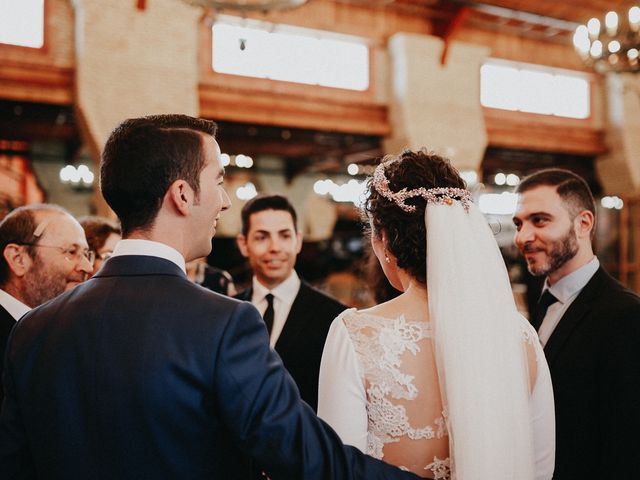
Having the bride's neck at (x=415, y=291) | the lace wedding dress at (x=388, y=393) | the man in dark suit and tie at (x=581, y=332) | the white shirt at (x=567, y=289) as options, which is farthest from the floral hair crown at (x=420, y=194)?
the white shirt at (x=567, y=289)

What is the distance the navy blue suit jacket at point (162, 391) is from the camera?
4.48 ft

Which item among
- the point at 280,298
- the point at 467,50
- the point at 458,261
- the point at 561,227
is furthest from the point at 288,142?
the point at 458,261

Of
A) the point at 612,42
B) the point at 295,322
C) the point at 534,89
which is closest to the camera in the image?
the point at 295,322

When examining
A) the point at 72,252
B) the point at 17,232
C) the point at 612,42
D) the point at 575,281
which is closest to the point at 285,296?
the point at 72,252

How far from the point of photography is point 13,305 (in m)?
2.65

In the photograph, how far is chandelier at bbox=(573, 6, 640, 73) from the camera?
5910 mm

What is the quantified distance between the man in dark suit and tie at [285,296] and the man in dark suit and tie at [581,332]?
3.64 ft

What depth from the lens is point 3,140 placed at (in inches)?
498

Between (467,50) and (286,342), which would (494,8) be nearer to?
(467,50)

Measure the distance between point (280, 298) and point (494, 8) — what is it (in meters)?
7.89

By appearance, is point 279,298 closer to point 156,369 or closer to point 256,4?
point 256,4

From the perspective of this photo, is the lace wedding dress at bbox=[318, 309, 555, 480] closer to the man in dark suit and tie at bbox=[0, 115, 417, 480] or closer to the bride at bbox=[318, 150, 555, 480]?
the bride at bbox=[318, 150, 555, 480]

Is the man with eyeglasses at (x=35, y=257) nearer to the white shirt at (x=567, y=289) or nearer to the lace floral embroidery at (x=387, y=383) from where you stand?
the lace floral embroidery at (x=387, y=383)

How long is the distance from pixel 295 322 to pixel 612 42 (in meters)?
4.73
